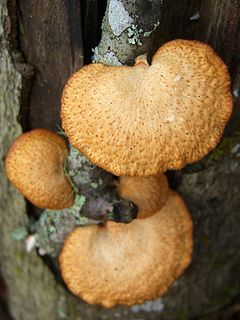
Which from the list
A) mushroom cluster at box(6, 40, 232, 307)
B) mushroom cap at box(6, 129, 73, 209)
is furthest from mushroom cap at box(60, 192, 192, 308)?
mushroom cluster at box(6, 40, 232, 307)

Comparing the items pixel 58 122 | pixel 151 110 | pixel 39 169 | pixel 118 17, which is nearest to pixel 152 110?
pixel 151 110

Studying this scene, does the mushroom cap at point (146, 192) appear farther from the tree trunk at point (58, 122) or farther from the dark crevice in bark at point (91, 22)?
the dark crevice in bark at point (91, 22)

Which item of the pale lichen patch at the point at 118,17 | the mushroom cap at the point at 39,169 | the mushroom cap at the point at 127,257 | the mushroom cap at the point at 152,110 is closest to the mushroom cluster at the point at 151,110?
Result: the mushroom cap at the point at 152,110

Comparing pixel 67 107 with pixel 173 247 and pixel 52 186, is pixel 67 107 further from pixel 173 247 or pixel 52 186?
pixel 173 247

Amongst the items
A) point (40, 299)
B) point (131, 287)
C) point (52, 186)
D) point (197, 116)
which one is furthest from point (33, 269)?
point (197, 116)

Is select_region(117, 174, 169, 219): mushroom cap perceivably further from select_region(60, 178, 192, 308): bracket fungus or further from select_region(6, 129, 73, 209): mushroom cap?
select_region(6, 129, 73, 209): mushroom cap
